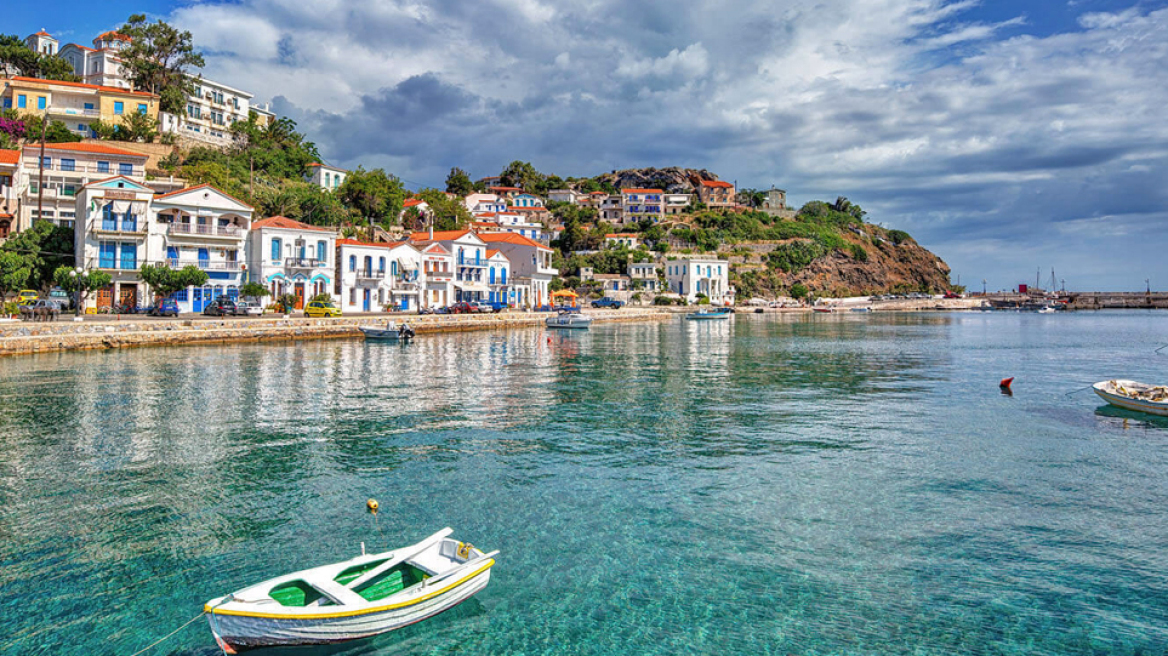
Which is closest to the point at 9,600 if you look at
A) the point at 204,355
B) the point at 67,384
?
the point at 67,384

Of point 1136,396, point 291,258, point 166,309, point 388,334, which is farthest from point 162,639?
point 291,258

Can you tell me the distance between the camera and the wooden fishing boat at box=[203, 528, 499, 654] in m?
7.14

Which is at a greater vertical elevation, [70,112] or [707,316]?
[70,112]

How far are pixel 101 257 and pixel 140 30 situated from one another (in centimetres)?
4186

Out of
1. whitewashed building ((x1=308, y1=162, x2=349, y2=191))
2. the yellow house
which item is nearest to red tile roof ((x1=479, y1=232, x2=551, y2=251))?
Result: whitewashed building ((x1=308, y1=162, x2=349, y2=191))

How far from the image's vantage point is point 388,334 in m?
47.0

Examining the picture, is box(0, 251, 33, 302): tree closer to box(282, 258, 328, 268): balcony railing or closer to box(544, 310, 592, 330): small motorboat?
box(282, 258, 328, 268): balcony railing

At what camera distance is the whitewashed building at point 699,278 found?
110500mm

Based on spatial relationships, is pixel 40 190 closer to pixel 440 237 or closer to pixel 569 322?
pixel 440 237

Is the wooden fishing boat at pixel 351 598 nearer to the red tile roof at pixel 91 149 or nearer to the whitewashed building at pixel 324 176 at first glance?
the red tile roof at pixel 91 149

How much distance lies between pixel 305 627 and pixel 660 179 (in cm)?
15618

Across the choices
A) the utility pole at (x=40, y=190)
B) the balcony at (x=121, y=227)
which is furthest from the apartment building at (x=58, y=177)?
the balcony at (x=121, y=227)

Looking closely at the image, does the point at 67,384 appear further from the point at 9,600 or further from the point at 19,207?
the point at 19,207

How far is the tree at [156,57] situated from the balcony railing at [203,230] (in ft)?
99.5
